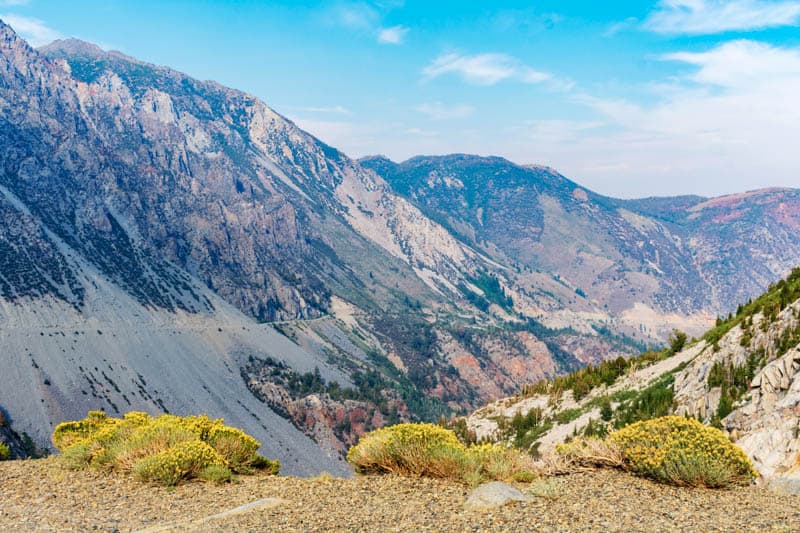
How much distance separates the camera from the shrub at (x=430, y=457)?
13.1 meters

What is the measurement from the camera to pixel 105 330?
125938 millimetres

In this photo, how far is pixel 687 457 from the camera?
12.2 metres

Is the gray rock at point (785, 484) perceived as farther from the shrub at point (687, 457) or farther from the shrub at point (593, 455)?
the shrub at point (593, 455)

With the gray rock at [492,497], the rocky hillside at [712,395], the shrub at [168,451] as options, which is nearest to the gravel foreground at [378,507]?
the gray rock at [492,497]

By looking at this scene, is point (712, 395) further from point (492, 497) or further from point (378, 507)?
point (378, 507)

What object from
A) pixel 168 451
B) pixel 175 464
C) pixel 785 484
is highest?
pixel 785 484

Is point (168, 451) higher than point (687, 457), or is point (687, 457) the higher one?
point (687, 457)

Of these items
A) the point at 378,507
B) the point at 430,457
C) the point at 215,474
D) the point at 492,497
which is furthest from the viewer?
the point at 215,474

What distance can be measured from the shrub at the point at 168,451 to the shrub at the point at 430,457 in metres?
3.55

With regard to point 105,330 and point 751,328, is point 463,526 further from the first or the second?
point 105,330

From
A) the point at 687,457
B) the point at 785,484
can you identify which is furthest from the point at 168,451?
the point at 785,484

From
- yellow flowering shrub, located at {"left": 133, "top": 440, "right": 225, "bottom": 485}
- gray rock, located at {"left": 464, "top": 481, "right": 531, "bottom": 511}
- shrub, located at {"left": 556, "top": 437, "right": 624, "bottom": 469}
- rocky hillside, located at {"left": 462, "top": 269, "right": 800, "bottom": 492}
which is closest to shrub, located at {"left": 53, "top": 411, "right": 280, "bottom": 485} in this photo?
yellow flowering shrub, located at {"left": 133, "top": 440, "right": 225, "bottom": 485}

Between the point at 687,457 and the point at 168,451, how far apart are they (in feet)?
39.1

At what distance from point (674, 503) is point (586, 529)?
2.63 m
